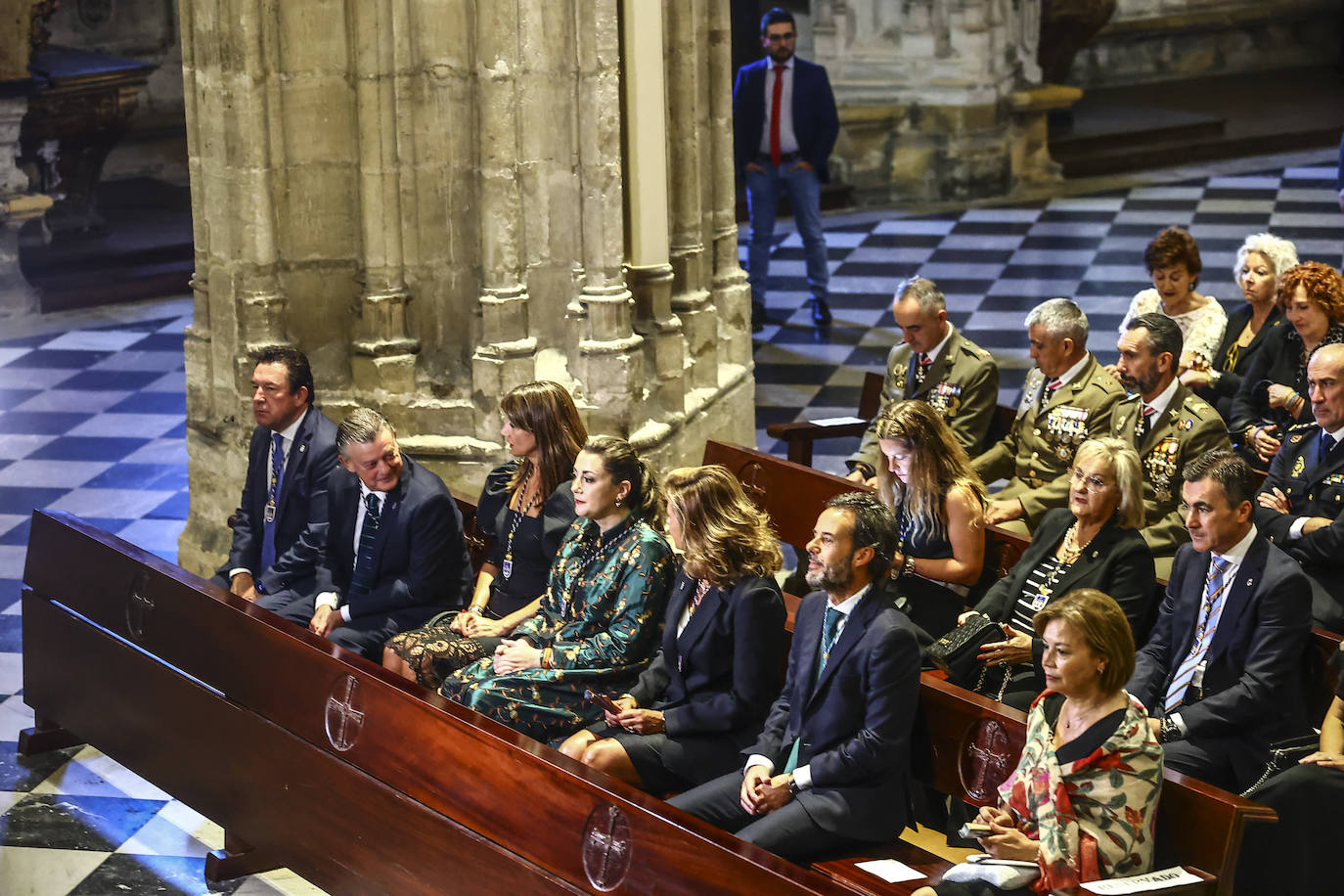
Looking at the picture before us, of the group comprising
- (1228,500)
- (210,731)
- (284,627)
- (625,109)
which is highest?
(625,109)

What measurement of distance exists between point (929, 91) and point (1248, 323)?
257 inches

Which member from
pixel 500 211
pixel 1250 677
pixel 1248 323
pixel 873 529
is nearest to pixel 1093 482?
pixel 1250 677

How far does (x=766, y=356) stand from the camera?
916cm

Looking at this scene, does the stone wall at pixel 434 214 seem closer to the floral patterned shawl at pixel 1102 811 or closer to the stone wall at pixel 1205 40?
the floral patterned shawl at pixel 1102 811

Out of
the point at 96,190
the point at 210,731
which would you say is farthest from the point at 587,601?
the point at 96,190

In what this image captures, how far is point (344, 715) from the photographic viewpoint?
4.09 m

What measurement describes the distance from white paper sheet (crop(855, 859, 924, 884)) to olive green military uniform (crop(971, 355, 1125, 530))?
6.14 ft

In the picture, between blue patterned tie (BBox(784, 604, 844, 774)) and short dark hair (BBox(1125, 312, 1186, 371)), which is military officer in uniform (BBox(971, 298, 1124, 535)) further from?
blue patterned tie (BBox(784, 604, 844, 774))

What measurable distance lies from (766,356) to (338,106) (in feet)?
12.1

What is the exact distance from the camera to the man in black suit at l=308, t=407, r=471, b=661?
482 cm

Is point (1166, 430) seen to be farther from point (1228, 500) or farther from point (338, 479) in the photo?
point (338, 479)

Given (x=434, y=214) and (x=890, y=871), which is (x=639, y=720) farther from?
(x=434, y=214)

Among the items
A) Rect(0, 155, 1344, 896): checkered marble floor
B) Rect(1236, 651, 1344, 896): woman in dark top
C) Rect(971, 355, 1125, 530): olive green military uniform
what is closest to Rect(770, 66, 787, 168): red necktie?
Rect(0, 155, 1344, 896): checkered marble floor

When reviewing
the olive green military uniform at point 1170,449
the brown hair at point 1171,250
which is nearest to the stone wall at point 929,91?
the brown hair at point 1171,250
